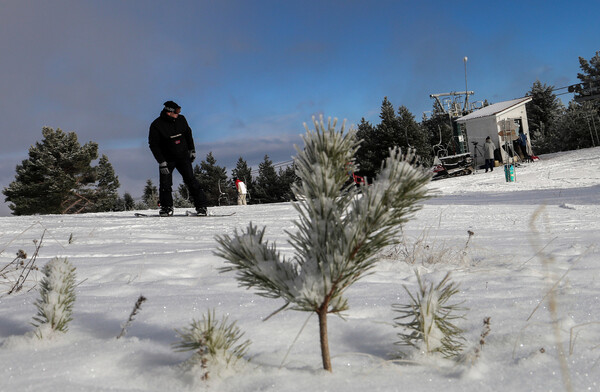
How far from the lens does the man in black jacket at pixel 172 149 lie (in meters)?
7.95

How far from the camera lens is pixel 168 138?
7941 mm

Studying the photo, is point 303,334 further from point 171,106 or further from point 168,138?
point 171,106

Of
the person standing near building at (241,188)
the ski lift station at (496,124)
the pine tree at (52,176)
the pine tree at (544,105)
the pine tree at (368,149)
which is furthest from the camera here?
the pine tree at (544,105)

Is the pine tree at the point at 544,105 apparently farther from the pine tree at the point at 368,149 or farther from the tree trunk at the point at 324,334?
the tree trunk at the point at 324,334

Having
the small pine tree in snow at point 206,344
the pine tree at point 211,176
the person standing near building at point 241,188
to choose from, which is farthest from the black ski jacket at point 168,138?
the pine tree at point 211,176

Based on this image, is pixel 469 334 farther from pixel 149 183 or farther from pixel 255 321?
pixel 149 183

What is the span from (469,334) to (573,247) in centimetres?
232

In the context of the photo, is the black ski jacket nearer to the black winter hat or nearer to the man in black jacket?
the man in black jacket

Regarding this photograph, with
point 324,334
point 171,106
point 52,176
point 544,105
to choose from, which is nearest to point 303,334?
point 324,334

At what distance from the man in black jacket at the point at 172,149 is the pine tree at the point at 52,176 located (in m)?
30.9

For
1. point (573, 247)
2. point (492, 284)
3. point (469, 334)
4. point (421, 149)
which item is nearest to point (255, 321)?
point (469, 334)

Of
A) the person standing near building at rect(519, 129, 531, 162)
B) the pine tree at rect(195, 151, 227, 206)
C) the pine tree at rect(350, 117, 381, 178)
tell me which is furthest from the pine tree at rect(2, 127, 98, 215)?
the person standing near building at rect(519, 129, 531, 162)

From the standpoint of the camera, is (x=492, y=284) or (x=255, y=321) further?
(x=492, y=284)

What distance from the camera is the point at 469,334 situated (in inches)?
52.6
